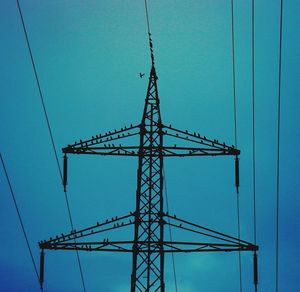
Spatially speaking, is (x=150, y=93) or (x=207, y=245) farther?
(x=150, y=93)

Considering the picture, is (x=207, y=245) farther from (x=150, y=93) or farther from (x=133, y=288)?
(x=150, y=93)

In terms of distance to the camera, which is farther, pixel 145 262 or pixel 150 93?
pixel 150 93

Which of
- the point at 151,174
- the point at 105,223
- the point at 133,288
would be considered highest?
the point at 151,174

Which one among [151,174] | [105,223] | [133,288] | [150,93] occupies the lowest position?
[133,288]

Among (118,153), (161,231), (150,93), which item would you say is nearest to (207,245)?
(161,231)

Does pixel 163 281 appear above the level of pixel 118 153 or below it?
below

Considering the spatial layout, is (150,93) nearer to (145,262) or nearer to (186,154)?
(186,154)

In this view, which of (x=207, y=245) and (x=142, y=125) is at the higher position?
(x=142, y=125)

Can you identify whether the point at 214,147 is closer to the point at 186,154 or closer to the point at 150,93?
the point at 186,154

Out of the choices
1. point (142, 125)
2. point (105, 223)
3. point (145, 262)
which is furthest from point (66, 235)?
point (142, 125)
